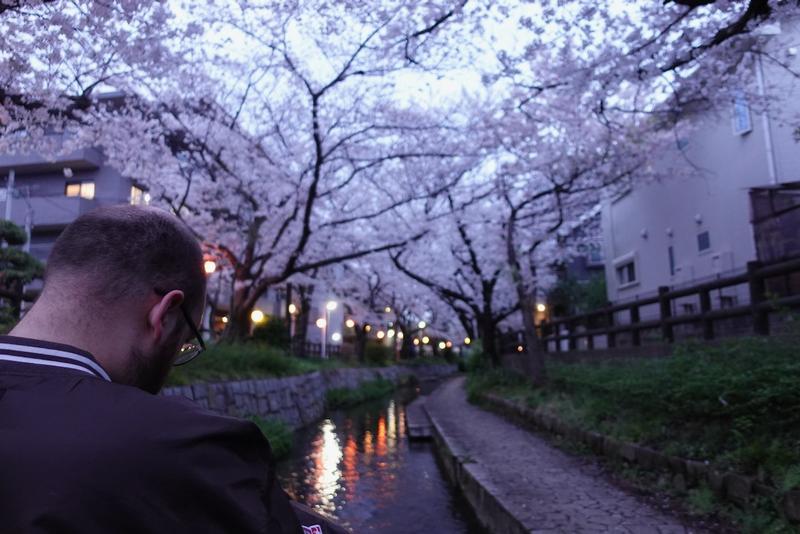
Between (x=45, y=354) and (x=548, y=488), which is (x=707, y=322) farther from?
(x=45, y=354)

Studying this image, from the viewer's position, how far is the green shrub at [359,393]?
18.1 meters

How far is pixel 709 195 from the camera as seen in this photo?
13.7 meters

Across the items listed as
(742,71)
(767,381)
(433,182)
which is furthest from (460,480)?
(433,182)

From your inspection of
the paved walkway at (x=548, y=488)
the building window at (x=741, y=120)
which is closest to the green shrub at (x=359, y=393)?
the paved walkway at (x=548, y=488)

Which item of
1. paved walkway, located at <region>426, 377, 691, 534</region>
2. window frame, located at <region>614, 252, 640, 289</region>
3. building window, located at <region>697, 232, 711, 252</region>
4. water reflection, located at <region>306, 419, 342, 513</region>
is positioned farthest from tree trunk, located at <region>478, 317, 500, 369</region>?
paved walkway, located at <region>426, 377, 691, 534</region>

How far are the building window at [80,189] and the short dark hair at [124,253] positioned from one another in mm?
24065

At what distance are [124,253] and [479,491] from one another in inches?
219

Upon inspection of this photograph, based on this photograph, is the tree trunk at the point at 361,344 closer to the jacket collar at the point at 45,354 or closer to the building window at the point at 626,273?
the building window at the point at 626,273

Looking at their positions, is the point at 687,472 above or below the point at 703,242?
A: below

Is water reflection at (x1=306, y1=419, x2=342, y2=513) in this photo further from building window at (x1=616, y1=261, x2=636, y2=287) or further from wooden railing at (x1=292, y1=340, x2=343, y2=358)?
wooden railing at (x1=292, y1=340, x2=343, y2=358)

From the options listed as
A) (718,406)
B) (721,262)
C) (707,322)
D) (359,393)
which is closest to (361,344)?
(359,393)

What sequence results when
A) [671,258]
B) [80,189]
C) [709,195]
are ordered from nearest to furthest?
[709,195]
[671,258]
[80,189]

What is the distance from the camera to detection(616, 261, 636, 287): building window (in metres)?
18.6

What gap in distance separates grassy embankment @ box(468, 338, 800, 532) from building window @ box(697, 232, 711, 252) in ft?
24.1
